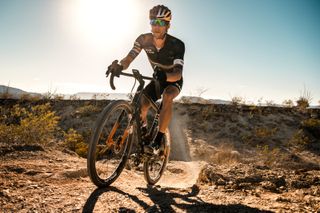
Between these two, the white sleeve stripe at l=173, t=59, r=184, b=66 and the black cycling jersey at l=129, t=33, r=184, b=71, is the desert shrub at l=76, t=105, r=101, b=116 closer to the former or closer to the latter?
the black cycling jersey at l=129, t=33, r=184, b=71

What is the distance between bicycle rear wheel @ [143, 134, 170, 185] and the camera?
18.7 feet

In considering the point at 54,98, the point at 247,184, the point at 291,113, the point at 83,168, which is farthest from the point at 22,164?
the point at 291,113

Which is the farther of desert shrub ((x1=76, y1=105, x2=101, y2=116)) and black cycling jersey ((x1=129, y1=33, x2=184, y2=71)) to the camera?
desert shrub ((x1=76, y1=105, x2=101, y2=116))

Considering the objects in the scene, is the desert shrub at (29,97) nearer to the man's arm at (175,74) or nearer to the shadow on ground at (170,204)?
the man's arm at (175,74)

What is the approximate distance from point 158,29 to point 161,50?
44 cm

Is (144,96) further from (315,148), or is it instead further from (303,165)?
(315,148)

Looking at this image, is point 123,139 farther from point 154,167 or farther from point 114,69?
point 154,167

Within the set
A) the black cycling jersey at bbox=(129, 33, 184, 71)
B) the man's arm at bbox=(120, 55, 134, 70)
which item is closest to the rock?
the black cycling jersey at bbox=(129, 33, 184, 71)

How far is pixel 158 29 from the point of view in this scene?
229 inches

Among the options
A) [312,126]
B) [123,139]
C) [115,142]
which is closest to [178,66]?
[123,139]

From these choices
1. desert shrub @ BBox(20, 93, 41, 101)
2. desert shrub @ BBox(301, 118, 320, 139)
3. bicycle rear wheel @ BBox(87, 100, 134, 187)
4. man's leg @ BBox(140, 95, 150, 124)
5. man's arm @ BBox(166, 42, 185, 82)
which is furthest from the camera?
desert shrub @ BBox(20, 93, 41, 101)

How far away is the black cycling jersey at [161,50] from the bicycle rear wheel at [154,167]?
5.25 feet

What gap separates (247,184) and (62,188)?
3.17 m

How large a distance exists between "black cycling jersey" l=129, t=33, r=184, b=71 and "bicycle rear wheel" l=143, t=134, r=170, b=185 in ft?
5.25
